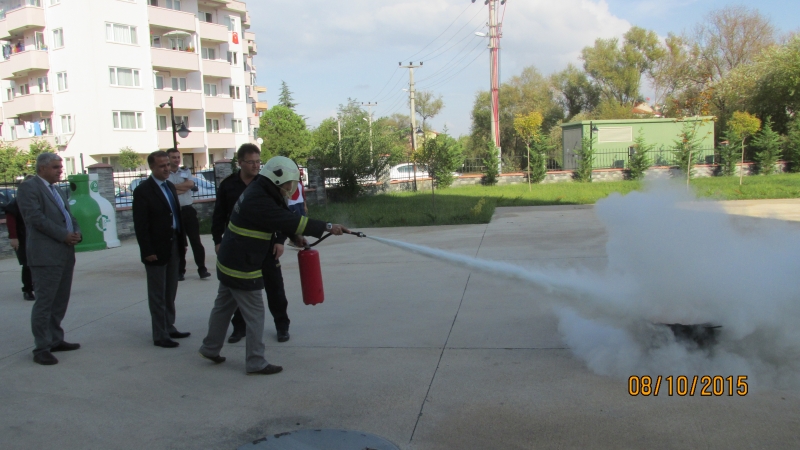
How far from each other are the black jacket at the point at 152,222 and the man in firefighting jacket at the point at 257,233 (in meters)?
0.94

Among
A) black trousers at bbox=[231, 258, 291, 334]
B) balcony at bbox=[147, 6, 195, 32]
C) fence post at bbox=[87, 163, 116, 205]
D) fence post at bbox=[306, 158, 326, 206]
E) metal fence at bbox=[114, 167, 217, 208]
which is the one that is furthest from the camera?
balcony at bbox=[147, 6, 195, 32]

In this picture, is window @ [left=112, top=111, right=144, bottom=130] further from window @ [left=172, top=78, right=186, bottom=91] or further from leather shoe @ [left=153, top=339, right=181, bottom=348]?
leather shoe @ [left=153, top=339, right=181, bottom=348]

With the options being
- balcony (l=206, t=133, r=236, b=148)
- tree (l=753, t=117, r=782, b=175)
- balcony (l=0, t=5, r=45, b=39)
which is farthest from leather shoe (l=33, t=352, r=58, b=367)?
balcony (l=206, t=133, r=236, b=148)

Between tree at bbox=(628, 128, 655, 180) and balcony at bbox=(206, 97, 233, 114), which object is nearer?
tree at bbox=(628, 128, 655, 180)

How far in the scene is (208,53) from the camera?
4878cm

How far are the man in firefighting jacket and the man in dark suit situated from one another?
97 cm

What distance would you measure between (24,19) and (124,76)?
25.1ft

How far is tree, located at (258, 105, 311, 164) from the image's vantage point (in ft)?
184

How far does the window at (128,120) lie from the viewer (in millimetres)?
39844

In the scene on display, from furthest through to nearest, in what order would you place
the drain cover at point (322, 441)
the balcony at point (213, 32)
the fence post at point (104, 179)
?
the balcony at point (213, 32)
the fence post at point (104, 179)
the drain cover at point (322, 441)

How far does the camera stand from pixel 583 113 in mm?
54344

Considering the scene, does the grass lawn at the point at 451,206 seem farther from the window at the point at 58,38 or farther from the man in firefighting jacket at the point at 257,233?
the window at the point at 58,38

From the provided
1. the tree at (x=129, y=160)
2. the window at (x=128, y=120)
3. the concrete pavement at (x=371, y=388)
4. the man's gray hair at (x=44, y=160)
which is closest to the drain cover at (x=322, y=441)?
the concrete pavement at (x=371, y=388)

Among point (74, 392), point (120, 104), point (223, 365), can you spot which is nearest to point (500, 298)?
point (223, 365)
